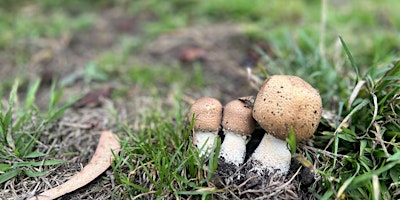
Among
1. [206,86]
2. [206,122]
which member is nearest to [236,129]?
[206,122]

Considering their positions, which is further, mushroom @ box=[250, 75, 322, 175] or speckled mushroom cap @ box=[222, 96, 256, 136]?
speckled mushroom cap @ box=[222, 96, 256, 136]

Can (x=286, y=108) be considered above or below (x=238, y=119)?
above

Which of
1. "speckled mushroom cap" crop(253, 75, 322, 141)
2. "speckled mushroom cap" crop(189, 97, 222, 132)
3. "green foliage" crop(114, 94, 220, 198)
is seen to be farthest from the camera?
"speckled mushroom cap" crop(189, 97, 222, 132)

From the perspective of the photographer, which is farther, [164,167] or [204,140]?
[204,140]

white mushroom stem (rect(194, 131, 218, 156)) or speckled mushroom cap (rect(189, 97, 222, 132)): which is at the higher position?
speckled mushroom cap (rect(189, 97, 222, 132))

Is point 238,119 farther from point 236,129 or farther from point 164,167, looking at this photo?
point 164,167

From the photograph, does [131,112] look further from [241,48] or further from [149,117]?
[241,48]

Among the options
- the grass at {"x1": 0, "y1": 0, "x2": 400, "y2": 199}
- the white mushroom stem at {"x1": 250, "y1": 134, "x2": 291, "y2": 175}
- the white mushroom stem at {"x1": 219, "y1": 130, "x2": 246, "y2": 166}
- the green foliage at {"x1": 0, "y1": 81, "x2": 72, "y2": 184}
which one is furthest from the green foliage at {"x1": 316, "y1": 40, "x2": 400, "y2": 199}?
the green foliage at {"x1": 0, "y1": 81, "x2": 72, "y2": 184}

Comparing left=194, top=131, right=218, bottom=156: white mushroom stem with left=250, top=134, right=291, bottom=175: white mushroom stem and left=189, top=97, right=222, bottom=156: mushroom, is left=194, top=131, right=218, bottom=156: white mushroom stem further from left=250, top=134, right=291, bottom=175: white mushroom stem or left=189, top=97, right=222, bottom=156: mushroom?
left=250, top=134, right=291, bottom=175: white mushroom stem
